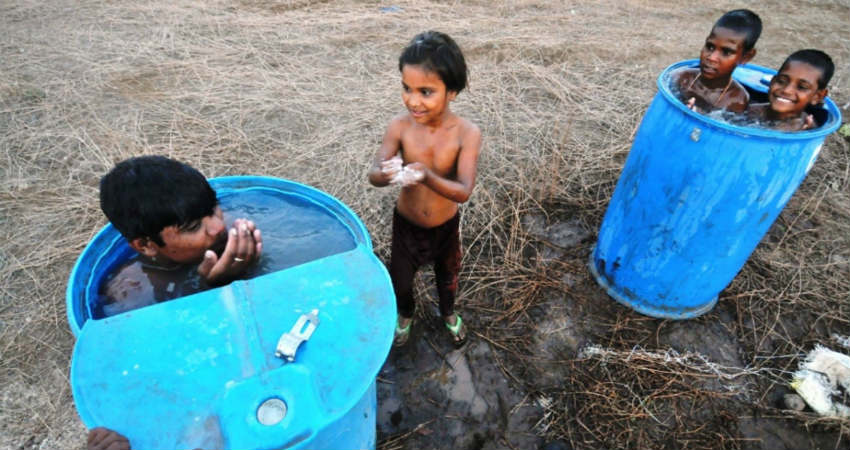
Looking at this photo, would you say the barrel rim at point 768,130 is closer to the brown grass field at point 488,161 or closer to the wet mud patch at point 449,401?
the brown grass field at point 488,161

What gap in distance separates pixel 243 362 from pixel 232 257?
52cm

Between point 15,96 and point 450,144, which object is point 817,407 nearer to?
point 450,144

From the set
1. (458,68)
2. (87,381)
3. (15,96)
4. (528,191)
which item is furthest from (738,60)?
(15,96)

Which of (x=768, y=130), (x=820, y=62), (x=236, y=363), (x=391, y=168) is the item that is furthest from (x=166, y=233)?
(x=820, y=62)

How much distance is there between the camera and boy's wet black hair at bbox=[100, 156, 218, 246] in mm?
1358

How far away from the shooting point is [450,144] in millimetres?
1790

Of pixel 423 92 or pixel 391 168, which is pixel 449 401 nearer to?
pixel 391 168

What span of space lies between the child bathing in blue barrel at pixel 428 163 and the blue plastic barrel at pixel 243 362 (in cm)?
53

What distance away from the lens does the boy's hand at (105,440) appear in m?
0.90

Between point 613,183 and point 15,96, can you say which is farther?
point 15,96

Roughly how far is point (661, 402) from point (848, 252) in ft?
6.27

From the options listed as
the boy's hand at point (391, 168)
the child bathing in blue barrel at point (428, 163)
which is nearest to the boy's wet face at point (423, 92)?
the child bathing in blue barrel at point (428, 163)

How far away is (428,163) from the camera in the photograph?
1.85 metres

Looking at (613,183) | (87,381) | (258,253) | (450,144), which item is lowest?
(613,183)
